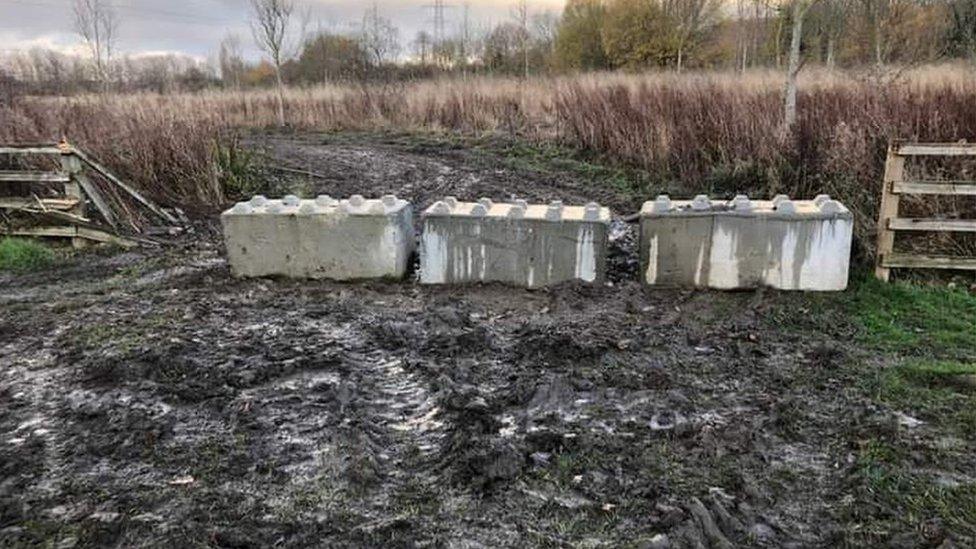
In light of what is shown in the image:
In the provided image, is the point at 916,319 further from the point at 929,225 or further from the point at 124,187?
the point at 124,187

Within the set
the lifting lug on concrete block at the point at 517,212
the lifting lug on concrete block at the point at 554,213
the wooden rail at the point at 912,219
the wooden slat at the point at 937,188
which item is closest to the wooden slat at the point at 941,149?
the wooden rail at the point at 912,219

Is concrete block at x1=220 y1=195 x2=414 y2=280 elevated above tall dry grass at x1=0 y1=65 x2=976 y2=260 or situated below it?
below

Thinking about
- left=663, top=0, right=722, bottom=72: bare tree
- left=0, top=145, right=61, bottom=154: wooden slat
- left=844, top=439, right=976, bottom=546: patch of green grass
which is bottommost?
left=844, top=439, right=976, bottom=546: patch of green grass

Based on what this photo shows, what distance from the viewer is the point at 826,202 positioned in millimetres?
5504

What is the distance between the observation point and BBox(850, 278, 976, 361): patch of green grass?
4465 mm

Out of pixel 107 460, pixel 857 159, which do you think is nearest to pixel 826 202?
pixel 857 159

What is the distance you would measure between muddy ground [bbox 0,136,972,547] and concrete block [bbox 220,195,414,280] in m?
0.19

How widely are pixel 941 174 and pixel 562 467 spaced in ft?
16.8

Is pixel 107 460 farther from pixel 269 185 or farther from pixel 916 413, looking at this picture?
pixel 269 185

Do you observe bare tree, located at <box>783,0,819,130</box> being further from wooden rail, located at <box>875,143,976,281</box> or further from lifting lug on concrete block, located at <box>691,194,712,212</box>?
lifting lug on concrete block, located at <box>691,194,712,212</box>

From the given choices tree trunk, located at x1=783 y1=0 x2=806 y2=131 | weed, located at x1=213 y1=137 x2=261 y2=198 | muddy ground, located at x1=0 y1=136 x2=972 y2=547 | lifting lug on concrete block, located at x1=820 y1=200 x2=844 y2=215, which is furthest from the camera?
weed, located at x1=213 y1=137 x2=261 y2=198

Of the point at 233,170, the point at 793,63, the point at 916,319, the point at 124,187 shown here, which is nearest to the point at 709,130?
the point at 793,63

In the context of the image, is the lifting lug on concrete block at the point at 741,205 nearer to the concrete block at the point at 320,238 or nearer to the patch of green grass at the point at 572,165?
the concrete block at the point at 320,238

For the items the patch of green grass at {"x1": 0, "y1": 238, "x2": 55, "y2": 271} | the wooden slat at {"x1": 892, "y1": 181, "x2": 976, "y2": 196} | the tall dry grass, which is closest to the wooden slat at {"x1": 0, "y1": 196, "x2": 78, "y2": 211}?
the patch of green grass at {"x1": 0, "y1": 238, "x2": 55, "y2": 271}
